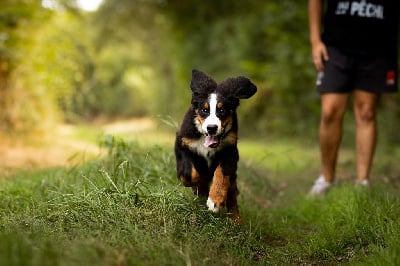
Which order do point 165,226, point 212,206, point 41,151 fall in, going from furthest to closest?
1. point 41,151
2. point 212,206
3. point 165,226

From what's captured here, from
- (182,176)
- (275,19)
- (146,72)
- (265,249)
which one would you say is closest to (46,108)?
(275,19)

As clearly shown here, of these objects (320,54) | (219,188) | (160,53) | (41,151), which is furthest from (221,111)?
(160,53)

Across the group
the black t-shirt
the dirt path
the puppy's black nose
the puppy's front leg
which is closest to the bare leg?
the black t-shirt

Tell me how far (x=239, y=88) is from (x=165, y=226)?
1.18 metres

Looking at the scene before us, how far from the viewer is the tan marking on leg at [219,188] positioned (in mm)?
3506

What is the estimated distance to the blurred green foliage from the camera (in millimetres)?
9656

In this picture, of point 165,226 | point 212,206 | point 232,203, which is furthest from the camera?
point 232,203

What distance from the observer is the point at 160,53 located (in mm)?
23406

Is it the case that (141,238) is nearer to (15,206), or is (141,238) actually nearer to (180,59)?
(15,206)

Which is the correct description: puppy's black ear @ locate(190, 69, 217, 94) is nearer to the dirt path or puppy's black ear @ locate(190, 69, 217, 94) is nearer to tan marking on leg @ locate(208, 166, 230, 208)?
tan marking on leg @ locate(208, 166, 230, 208)

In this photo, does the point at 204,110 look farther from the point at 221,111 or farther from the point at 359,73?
the point at 359,73

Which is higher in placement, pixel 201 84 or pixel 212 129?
pixel 201 84

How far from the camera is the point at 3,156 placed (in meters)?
8.27

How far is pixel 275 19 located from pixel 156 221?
9312mm
